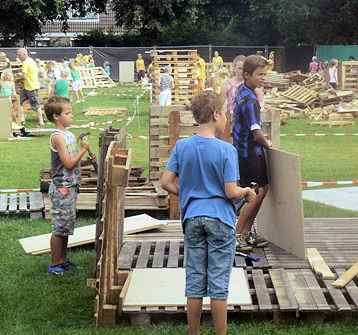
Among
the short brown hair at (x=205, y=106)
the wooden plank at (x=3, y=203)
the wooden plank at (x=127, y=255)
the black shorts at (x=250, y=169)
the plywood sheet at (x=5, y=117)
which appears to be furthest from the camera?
the plywood sheet at (x=5, y=117)

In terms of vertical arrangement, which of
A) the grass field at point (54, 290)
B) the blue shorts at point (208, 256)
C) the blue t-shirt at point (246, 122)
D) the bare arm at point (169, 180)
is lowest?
the grass field at point (54, 290)

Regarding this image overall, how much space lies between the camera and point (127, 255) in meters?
7.44

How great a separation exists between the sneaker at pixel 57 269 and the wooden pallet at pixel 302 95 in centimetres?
2082

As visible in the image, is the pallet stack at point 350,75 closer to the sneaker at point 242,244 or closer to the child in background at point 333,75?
the child in background at point 333,75

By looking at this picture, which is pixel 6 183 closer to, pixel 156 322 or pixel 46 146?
pixel 46 146

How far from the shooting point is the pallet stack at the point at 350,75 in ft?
110

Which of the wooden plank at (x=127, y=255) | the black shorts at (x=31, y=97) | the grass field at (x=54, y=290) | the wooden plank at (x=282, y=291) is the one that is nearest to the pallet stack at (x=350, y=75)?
the black shorts at (x=31, y=97)

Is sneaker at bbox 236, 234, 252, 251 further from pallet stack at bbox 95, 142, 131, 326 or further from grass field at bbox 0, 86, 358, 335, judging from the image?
pallet stack at bbox 95, 142, 131, 326

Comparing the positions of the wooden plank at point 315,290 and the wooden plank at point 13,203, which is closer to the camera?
the wooden plank at point 315,290

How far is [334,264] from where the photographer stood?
23.2 ft

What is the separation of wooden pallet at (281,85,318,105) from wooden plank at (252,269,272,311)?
833 inches

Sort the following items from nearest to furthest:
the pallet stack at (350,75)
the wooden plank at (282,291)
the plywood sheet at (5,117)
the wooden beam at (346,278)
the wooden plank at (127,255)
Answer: the wooden plank at (282,291)
the wooden beam at (346,278)
the wooden plank at (127,255)
the plywood sheet at (5,117)
the pallet stack at (350,75)

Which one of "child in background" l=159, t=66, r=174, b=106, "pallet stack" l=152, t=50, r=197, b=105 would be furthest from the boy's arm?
"pallet stack" l=152, t=50, r=197, b=105

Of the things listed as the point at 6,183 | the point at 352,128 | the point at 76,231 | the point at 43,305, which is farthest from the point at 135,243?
the point at 352,128
